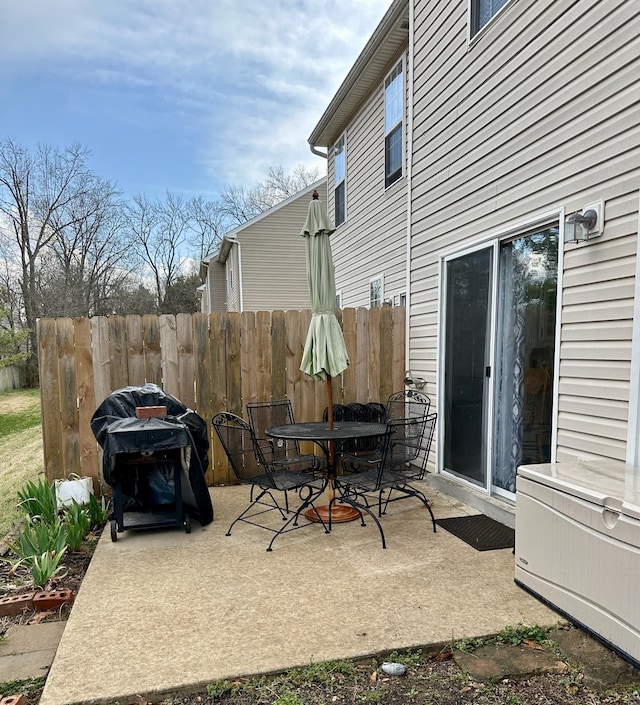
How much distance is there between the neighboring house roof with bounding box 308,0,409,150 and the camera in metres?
5.68

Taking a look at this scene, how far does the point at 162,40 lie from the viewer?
11344mm

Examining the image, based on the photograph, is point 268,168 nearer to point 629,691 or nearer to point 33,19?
point 33,19

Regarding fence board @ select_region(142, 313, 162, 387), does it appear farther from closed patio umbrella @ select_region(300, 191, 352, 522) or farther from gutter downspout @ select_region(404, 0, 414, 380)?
gutter downspout @ select_region(404, 0, 414, 380)

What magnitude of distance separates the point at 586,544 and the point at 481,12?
4135 mm

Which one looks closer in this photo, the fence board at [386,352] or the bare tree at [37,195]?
the fence board at [386,352]

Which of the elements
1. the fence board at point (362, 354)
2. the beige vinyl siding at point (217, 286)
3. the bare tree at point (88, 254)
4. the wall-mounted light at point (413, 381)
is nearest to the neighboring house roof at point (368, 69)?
the fence board at point (362, 354)

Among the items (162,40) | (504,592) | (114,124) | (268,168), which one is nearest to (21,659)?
(504,592)

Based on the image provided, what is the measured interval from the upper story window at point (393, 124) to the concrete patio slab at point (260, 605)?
490 cm

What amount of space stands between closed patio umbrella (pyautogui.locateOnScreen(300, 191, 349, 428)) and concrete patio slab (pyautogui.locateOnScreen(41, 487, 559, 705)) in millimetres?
1156

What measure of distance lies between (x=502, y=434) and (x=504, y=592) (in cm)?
146

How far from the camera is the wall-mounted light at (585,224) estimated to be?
2863 mm

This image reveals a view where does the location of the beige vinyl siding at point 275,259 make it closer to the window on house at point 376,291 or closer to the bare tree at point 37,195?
the window on house at point 376,291

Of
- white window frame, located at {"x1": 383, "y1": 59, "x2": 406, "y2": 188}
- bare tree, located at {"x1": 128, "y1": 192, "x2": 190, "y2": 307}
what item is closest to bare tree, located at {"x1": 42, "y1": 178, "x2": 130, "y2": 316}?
bare tree, located at {"x1": 128, "y1": 192, "x2": 190, "y2": 307}

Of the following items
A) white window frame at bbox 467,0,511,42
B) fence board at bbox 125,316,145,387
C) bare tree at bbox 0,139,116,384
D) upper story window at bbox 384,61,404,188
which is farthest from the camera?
bare tree at bbox 0,139,116,384
